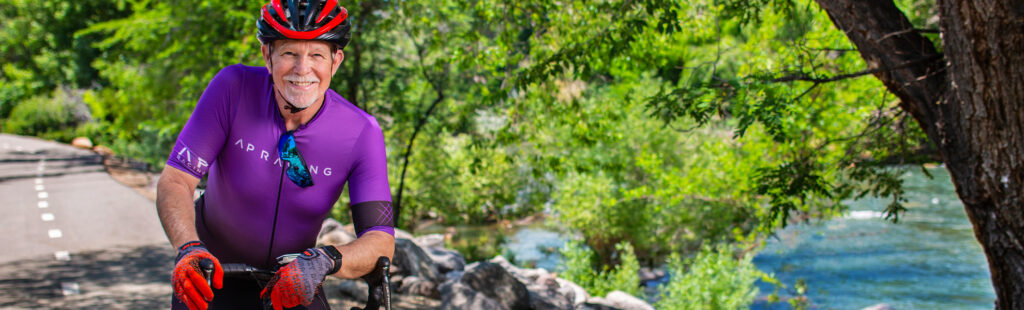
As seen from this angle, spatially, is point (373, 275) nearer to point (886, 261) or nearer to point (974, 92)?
point (974, 92)

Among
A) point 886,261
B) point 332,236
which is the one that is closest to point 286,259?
point 332,236

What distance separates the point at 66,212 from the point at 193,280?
51.8 feet

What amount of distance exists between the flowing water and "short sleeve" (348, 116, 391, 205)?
1202cm

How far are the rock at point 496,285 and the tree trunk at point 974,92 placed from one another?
204 inches

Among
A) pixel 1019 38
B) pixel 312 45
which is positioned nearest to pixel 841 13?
pixel 1019 38

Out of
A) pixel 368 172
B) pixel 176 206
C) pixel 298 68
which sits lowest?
pixel 176 206

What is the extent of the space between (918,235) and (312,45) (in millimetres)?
22056

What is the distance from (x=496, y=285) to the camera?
29.9 ft

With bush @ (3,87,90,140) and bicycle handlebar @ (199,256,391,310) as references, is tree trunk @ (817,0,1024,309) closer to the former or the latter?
bicycle handlebar @ (199,256,391,310)

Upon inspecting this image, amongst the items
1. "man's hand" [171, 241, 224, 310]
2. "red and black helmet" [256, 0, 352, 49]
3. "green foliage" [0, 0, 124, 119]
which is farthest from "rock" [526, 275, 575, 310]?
"green foliage" [0, 0, 124, 119]

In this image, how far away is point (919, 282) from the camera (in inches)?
642

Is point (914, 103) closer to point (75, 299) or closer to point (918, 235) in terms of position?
point (75, 299)

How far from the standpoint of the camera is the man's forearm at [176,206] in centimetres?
218

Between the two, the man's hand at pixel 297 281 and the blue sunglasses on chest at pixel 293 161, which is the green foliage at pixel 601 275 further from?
the man's hand at pixel 297 281
